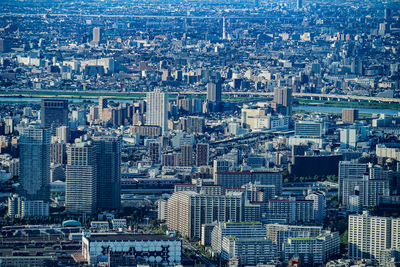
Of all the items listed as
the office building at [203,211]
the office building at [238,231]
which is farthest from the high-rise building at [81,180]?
the office building at [238,231]

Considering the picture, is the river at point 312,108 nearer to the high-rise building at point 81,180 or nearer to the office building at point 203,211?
the high-rise building at point 81,180

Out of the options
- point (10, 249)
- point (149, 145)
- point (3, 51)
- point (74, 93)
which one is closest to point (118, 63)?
point (3, 51)

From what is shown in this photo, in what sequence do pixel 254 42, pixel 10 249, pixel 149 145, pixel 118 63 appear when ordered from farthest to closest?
pixel 254 42 → pixel 118 63 → pixel 149 145 → pixel 10 249

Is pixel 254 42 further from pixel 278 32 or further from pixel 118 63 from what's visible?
pixel 118 63

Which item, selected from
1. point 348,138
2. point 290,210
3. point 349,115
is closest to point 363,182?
point 290,210

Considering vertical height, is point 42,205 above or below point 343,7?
below

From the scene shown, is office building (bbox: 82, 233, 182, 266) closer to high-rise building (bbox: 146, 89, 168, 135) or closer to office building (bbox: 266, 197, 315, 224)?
office building (bbox: 266, 197, 315, 224)

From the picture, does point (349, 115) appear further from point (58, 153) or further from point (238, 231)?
point (238, 231)
